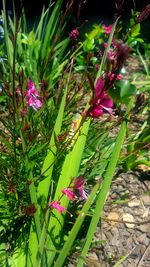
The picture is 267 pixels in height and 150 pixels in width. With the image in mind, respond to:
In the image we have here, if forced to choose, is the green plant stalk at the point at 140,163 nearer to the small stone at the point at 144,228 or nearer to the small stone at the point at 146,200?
the small stone at the point at 146,200

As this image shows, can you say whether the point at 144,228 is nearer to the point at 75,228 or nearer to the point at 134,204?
the point at 134,204

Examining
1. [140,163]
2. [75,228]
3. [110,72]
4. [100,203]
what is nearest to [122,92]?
[140,163]

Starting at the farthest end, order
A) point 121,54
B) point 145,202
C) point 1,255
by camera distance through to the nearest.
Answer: point 145,202, point 1,255, point 121,54

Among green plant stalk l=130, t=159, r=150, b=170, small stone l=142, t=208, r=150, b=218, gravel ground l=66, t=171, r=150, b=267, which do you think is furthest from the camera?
green plant stalk l=130, t=159, r=150, b=170

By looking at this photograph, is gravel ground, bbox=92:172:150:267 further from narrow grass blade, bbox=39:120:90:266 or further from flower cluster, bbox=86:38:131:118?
flower cluster, bbox=86:38:131:118

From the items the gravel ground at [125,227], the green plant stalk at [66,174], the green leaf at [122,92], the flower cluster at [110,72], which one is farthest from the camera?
the green leaf at [122,92]

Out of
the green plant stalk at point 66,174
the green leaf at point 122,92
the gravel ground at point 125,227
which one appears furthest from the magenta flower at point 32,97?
the gravel ground at point 125,227

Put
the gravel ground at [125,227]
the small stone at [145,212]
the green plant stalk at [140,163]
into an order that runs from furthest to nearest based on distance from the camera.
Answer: the green plant stalk at [140,163]
the small stone at [145,212]
the gravel ground at [125,227]

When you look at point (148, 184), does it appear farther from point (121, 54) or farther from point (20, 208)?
point (121, 54)

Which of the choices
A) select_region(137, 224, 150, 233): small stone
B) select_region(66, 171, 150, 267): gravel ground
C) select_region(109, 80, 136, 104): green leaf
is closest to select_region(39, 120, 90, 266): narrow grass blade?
select_region(66, 171, 150, 267): gravel ground

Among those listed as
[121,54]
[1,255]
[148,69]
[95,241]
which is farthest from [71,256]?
[148,69]

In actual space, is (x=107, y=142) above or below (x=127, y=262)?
above
